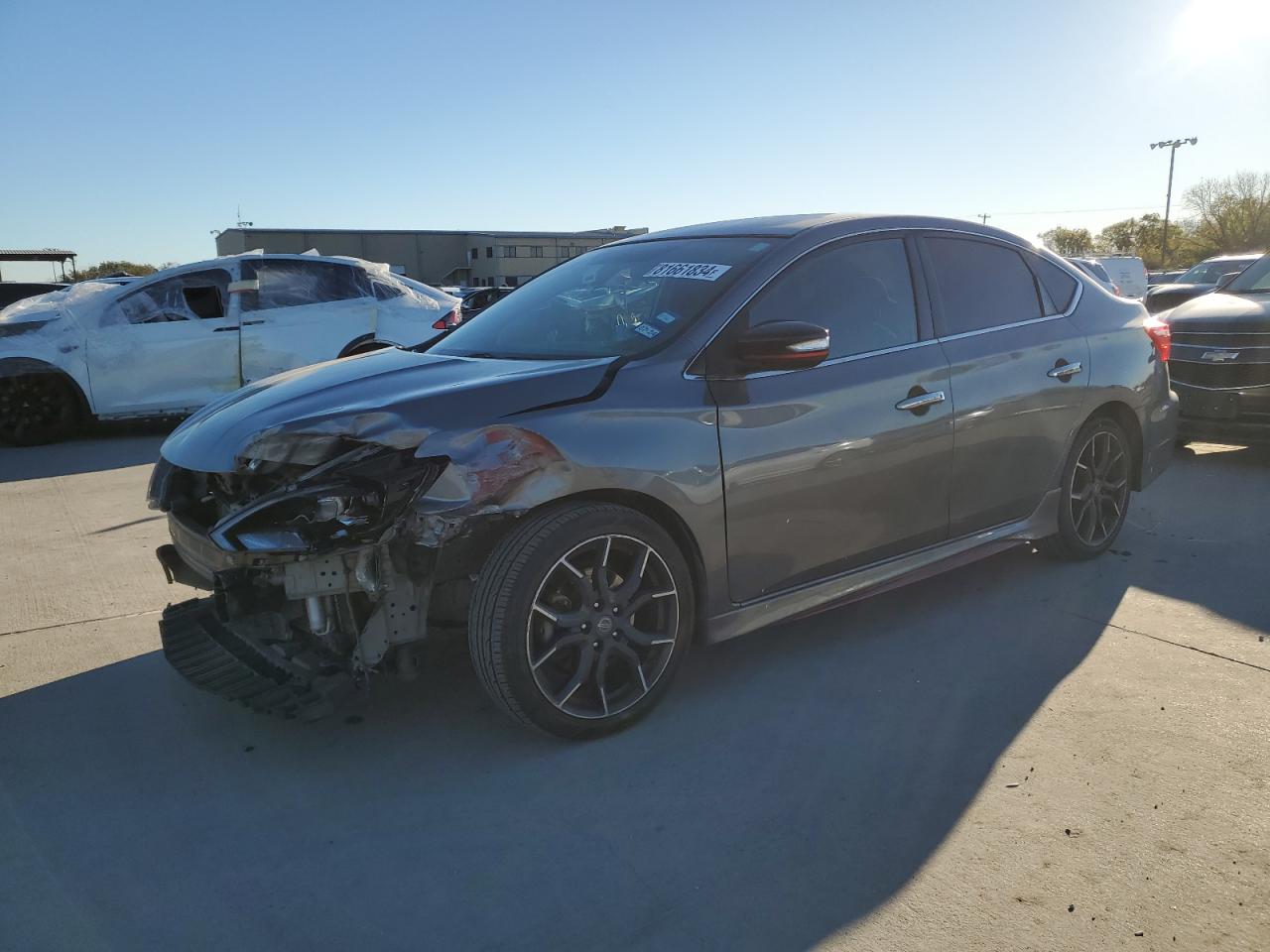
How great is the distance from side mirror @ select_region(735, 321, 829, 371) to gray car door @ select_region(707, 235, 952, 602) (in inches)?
3.9

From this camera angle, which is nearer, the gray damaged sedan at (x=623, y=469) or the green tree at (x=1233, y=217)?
the gray damaged sedan at (x=623, y=469)

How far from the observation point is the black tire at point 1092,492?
4.59 metres

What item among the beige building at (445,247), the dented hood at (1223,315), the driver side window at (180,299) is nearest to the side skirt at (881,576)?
the dented hood at (1223,315)

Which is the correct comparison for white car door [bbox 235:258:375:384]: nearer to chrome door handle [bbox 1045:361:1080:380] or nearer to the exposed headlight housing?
the exposed headlight housing

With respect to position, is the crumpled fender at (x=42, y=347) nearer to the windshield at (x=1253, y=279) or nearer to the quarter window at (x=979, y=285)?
the quarter window at (x=979, y=285)

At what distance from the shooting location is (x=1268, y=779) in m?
2.84

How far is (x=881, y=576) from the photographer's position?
375cm

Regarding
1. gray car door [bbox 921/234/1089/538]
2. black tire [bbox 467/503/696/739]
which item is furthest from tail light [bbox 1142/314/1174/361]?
black tire [bbox 467/503/696/739]

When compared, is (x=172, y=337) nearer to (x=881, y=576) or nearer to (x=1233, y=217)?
(x=881, y=576)

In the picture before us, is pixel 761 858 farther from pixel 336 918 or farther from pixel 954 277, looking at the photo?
pixel 954 277

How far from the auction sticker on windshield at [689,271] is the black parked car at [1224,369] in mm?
5153

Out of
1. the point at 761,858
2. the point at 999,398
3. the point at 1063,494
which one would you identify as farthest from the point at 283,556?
the point at 1063,494

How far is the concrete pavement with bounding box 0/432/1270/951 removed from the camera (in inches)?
90.2

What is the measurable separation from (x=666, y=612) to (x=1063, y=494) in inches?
94.1
